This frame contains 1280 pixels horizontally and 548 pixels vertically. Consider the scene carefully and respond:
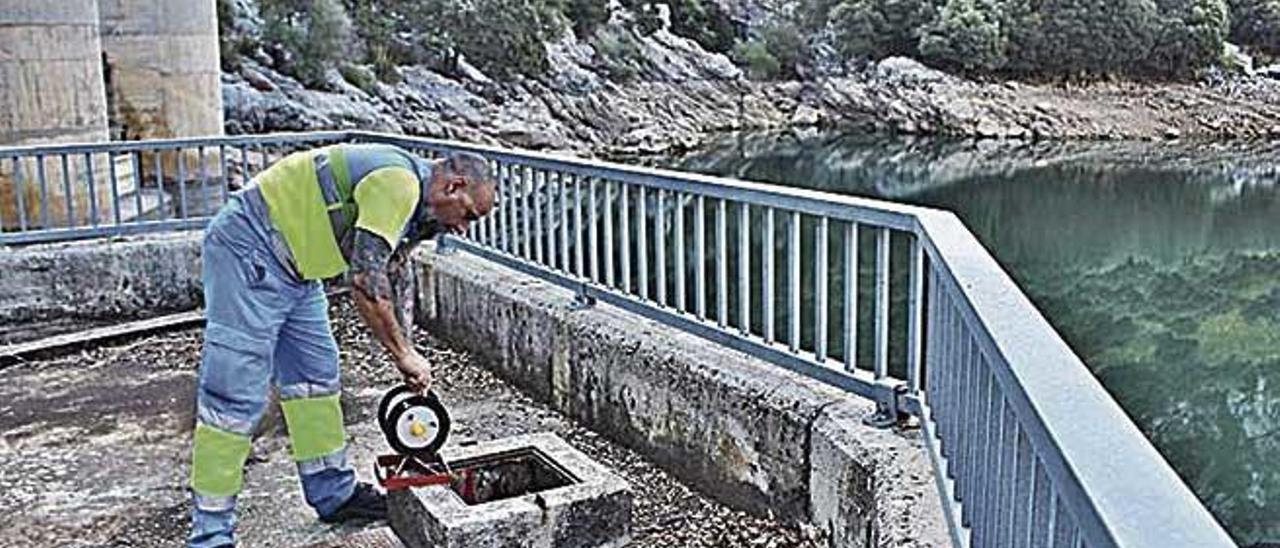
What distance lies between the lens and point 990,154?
1157 inches

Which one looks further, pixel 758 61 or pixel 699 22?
pixel 699 22

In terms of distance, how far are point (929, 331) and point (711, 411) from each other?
3.33 feet

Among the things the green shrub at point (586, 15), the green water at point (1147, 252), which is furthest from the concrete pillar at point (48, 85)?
the green shrub at point (586, 15)

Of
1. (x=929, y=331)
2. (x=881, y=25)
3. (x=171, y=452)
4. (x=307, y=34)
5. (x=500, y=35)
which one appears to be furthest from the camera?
(x=881, y=25)

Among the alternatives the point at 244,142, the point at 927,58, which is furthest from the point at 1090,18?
the point at 244,142

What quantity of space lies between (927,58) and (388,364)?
33.0 meters

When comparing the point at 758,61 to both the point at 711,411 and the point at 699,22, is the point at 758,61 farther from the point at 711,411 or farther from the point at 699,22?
the point at 711,411

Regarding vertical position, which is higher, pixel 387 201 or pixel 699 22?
pixel 699 22

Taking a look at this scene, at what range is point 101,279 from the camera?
639cm

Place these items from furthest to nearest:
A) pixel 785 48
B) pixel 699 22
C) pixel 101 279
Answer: pixel 699 22
pixel 785 48
pixel 101 279

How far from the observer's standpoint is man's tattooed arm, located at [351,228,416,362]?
9.87ft

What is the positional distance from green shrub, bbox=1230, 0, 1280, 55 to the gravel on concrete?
39639 millimetres


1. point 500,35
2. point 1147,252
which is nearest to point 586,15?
point 500,35

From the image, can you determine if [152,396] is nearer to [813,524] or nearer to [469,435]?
[469,435]
